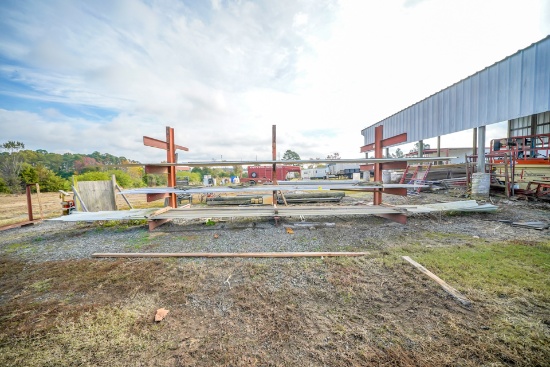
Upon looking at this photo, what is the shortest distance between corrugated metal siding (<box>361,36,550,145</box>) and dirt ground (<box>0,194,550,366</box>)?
8846 mm

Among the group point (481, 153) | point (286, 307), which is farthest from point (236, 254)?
point (481, 153)

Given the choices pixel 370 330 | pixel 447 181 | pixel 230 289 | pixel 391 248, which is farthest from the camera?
pixel 447 181

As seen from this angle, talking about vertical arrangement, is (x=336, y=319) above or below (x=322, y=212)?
below

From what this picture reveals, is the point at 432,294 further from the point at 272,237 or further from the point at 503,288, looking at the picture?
the point at 272,237

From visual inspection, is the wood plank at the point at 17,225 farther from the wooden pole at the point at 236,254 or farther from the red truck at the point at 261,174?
the red truck at the point at 261,174

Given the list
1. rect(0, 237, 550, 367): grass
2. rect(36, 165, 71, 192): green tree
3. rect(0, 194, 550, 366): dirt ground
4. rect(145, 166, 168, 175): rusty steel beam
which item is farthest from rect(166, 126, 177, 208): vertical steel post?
rect(36, 165, 71, 192): green tree

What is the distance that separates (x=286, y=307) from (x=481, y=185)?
12.8m

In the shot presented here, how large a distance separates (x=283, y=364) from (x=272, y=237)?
3.41 metres

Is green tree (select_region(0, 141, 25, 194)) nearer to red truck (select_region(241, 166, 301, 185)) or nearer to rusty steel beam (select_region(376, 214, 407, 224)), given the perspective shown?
red truck (select_region(241, 166, 301, 185))

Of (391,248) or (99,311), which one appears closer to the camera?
(99,311)

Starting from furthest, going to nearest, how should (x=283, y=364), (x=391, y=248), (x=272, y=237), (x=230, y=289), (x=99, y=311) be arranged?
1. (x=272, y=237)
2. (x=391, y=248)
3. (x=230, y=289)
4. (x=99, y=311)
5. (x=283, y=364)

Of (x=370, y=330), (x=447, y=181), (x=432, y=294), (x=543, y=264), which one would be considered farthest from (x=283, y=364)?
(x=447, y=181)

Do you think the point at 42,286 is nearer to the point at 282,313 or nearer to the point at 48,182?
the point at 282,313

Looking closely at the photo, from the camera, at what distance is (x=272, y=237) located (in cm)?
513
